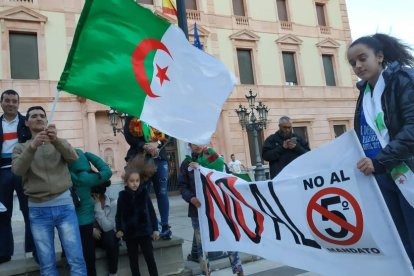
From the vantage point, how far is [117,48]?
3.22m

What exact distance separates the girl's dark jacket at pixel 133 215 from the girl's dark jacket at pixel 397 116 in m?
2.64

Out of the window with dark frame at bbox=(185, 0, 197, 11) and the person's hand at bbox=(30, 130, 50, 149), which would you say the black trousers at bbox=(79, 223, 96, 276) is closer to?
the person's hand at bbox=(30, 130, 50, 149)

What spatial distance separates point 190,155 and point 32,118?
1708 millimetres

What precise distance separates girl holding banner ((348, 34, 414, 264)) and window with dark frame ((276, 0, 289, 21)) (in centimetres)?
2057

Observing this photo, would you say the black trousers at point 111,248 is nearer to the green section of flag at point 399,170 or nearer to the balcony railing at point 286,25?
the green section of flag at point 399,170

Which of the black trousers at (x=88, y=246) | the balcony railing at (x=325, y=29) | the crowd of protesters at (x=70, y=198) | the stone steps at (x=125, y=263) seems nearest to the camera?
the crowd of protesters at (x=70, y=198)

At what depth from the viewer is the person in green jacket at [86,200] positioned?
3.98m

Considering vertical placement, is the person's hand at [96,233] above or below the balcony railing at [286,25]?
below

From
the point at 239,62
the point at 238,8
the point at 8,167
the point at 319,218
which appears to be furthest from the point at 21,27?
the point at 319,218

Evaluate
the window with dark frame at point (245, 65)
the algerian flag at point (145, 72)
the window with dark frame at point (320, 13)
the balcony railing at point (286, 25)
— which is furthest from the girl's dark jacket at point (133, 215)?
the window with dark frame at point (320, 13)

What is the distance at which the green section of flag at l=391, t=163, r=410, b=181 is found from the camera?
7.82ft

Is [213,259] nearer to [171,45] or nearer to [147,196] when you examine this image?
[147,196]

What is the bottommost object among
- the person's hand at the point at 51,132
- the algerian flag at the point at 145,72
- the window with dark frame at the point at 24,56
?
the person's hand at the point at 51,132

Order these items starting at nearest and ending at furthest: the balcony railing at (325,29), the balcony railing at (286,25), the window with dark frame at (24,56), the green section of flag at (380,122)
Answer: the green section of flag at (380,122) → the window with dark frame at (24,56) → the balcony railing at (286,25) → the balcony railing at (325,29)
